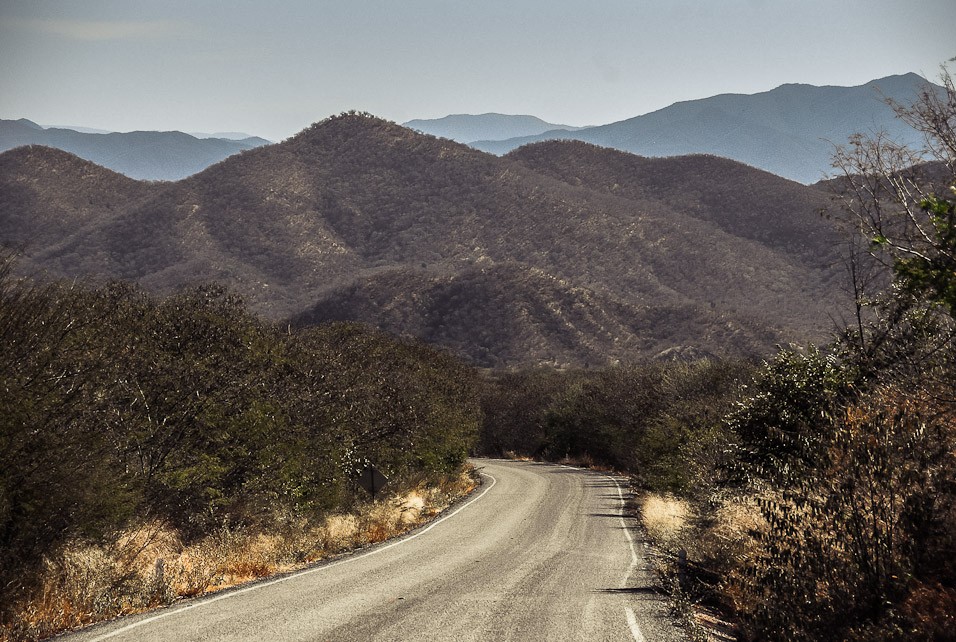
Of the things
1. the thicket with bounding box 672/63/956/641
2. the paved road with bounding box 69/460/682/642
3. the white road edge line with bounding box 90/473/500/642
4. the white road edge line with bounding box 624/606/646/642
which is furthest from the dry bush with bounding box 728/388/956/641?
the white road edge line with bounding box 90/473/500/642

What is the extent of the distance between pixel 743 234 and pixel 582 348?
185 ft

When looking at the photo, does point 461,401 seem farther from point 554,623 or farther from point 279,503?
point 554,623

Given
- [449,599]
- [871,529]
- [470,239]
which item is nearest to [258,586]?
[449,599]

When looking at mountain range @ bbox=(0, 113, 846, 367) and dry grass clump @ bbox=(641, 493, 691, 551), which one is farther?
mountain range @ bbox=(0, 113, 846, 367)

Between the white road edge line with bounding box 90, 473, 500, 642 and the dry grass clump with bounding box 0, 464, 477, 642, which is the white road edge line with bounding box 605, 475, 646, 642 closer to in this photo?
the white road edge line with bounding box 90, 473, 500, 642

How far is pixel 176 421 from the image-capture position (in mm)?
16953

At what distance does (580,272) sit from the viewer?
121938 millimetres

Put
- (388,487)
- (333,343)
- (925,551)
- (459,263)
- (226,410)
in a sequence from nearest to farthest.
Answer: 1. (925,551)
2. (226,410)
3. (388,487)
4. (333,343)
5. (459,263)

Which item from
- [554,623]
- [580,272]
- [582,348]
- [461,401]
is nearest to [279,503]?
[554,623]

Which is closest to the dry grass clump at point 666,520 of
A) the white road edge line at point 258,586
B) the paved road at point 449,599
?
the paved road at point 449,599

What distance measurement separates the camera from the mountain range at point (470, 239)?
10262 cm

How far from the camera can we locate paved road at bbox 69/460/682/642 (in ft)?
31.1

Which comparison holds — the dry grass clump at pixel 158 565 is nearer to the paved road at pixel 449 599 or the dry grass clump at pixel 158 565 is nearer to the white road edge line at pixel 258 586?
the white road edge line at pixel 258 586

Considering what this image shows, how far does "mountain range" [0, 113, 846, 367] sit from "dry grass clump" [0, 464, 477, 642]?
73.3 m
